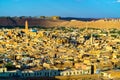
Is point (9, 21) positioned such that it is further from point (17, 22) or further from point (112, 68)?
point (112, 68)

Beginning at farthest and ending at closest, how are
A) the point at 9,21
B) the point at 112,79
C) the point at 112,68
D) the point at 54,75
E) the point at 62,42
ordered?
the point at 9,21, the point at 62,42, the point at 112,68, the point at 54,75, the point at 112,79

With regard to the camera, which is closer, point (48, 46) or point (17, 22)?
point (48, 46)

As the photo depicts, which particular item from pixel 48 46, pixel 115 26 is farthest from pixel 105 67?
pixel 115 26

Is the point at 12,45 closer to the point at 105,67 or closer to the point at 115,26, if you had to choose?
the point at 105,67

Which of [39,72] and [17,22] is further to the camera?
[17,22]

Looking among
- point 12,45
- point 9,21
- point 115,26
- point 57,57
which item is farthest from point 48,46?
point 9,21

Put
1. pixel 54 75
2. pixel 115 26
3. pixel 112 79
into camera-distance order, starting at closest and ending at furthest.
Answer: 1. pixel 112 79
2. pixel 54 75
3. pixel 115 26

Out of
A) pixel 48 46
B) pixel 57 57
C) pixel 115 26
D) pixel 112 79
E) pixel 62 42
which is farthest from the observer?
pixel 115 26

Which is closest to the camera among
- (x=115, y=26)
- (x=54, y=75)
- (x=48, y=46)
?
(x=54, y=75)
